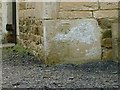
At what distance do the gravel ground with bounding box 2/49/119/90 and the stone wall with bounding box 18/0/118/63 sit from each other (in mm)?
200

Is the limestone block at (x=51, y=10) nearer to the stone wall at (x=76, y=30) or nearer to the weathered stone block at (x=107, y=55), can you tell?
the stone wall at (x=76, y=30)

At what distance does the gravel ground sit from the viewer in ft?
14.5

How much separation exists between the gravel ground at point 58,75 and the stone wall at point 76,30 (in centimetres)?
20

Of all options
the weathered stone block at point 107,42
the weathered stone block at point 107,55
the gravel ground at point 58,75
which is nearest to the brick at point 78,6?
the weathered stone block at point 107,42

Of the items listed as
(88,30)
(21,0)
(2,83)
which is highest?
(21,0)

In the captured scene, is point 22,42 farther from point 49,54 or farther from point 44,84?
point 44,84

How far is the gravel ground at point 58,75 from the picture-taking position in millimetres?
4430

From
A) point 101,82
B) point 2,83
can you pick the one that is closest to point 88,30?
point 101,82

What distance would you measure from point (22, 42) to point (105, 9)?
2.74 m

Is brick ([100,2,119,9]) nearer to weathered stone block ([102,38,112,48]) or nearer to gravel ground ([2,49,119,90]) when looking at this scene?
weathered stone block ([102,38,112,48])

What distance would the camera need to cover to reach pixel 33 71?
538 centimetres

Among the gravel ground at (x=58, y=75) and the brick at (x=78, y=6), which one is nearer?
the gravel ground at (x=58, y=75)

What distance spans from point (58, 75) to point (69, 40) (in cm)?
101

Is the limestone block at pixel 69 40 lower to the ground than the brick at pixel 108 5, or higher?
lower
